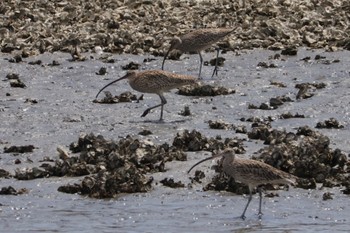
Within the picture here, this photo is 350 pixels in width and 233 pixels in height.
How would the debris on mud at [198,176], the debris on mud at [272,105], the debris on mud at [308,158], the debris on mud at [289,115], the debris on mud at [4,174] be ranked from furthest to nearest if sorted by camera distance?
the debris on mud at [272,105] < the debris on mud at [289,115] < the debris on mud at [4,174] < the debris on mud at [198,176] < the debris on mud at [308,158]

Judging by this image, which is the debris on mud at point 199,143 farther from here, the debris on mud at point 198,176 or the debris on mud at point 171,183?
the debris on mud at point 171,183

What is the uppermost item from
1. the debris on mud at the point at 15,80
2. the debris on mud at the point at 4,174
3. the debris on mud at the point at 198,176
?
the debris on mud at the point at 198,176

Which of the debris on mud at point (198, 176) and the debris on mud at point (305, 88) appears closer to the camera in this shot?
the debris on mud at point (198, 176)

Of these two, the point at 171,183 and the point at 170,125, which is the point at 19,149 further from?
the point at 171,183

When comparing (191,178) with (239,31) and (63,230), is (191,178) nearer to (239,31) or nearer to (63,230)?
(63,230)

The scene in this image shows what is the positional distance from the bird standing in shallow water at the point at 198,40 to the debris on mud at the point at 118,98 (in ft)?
6.70

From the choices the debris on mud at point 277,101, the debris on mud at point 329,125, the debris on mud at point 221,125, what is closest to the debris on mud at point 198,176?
the debris on mud at point 221,125

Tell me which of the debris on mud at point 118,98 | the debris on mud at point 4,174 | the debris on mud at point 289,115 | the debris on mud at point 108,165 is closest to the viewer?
the debris on mud at point 108,165

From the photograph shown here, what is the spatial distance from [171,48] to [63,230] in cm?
886

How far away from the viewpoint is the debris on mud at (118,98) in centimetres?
1898

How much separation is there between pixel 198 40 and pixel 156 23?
1978 millimetres

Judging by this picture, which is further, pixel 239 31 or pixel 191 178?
pixel 239 31

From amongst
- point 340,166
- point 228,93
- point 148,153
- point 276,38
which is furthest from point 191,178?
point 276,38

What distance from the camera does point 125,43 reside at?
22.2 m
